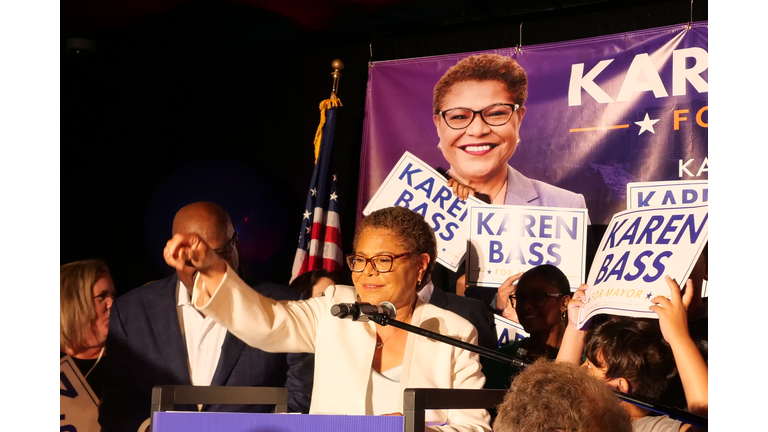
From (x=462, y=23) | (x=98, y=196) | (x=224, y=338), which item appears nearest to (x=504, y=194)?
A: (x=462, y=23)

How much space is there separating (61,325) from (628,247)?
321 centimetres

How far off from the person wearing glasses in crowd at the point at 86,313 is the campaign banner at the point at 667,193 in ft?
10.1

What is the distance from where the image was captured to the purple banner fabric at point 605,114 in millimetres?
3479

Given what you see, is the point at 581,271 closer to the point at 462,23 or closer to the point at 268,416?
the point at 462,23

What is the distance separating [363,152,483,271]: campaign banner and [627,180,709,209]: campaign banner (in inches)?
31.8

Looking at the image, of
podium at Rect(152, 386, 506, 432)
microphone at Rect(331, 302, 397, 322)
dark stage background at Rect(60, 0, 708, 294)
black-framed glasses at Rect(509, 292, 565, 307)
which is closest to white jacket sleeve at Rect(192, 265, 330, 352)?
dark stage background at Rect(60, 0, 708, 294)

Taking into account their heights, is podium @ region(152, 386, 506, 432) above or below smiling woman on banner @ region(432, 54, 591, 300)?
below

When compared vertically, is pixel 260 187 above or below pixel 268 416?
above

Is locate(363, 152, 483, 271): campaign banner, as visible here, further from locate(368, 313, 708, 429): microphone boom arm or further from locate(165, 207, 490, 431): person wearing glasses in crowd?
locate(368, 313, 708, 429): microphone boom arm

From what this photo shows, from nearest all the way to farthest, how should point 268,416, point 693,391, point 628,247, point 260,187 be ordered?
point 268,416 → point 693,391 → point 628,247 → point 260,187

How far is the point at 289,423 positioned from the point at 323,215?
2202 mm

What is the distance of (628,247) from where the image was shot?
3.50 m

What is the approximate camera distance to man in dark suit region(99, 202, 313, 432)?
13.7 feet

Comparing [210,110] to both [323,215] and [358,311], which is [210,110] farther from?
[358,311]
